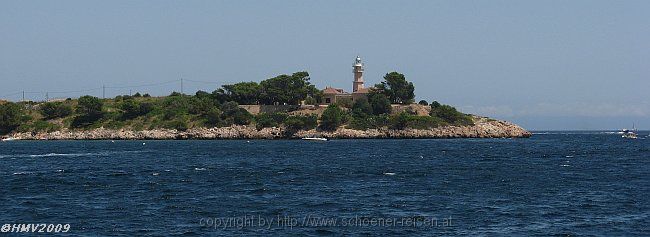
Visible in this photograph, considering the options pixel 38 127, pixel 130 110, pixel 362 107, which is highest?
pixel 362 107

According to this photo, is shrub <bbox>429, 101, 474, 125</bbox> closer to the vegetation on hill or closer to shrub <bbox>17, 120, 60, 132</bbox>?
the vegetation on hill

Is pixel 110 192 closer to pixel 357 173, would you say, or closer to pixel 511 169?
pixel 357 173

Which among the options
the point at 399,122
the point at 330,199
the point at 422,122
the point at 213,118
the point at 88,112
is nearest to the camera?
the point at 330,199

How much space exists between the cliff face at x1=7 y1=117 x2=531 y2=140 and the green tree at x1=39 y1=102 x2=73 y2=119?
8.80 m

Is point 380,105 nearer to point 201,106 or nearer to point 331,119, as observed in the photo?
point 331,119

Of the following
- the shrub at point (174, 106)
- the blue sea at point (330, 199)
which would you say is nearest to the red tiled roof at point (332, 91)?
the shrub at point (174, 106)

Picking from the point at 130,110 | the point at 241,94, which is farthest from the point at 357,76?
the point at 130,110

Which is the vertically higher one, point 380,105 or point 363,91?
point 363,91

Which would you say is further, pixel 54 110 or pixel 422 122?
pixel 54 110

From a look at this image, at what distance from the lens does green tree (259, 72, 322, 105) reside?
17262 centimetres

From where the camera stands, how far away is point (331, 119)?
501 feet

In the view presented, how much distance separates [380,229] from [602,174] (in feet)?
112

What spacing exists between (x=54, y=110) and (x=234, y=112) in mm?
40313

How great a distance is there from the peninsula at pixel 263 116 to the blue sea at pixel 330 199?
273 feet
